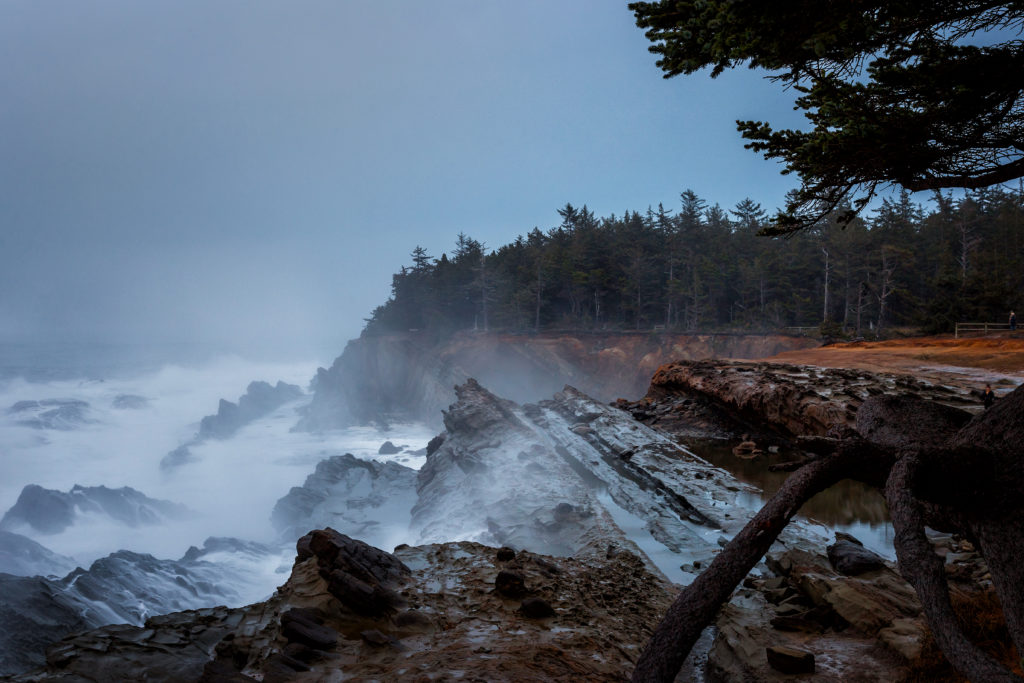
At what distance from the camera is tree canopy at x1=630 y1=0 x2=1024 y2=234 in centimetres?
356

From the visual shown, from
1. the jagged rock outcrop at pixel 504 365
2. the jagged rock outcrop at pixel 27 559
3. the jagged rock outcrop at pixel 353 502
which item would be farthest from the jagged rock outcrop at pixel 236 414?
the jagged rock outcrop at pixel 353 502

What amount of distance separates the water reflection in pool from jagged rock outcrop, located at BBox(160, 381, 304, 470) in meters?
52.3

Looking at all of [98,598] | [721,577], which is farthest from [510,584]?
[98,598]

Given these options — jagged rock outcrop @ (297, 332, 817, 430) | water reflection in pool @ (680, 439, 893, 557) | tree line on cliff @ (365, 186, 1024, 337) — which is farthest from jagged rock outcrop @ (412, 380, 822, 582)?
tree line on cliff @ (365, 186, 1024, 337)

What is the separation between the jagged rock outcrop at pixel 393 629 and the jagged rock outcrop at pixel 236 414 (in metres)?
50.4

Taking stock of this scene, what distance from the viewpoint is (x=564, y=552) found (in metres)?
8.73

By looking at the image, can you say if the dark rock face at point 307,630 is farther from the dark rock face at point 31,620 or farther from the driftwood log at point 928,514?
the dark rock face at point 31,620

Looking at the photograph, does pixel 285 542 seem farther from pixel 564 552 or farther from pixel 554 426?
pixel 564 552

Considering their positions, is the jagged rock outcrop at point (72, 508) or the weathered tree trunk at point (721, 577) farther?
the jagged rock outcrop at point (72, 508)

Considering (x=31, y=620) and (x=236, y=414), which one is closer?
(x=31, y=620)

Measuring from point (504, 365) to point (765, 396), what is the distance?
3229 centimetres

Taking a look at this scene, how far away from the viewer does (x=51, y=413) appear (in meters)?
59.8

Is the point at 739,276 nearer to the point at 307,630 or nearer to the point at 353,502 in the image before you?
the point at 353,502

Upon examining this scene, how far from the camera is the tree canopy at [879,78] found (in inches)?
140
